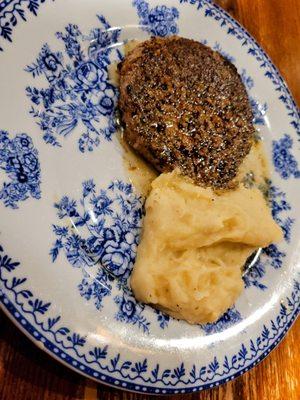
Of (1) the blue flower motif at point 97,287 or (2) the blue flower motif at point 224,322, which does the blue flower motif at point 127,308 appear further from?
(2) the blue flower motif at point 224,322

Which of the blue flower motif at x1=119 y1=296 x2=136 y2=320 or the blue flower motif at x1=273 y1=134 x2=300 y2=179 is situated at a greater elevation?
the blue flower motif at x1=119 y1=296 x2=136 y2=320

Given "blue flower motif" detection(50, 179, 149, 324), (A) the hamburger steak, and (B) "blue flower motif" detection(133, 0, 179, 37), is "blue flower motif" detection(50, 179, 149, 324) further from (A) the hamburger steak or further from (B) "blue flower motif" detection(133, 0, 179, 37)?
(B) "blue flower motif" detection(133, 0, 179, 37)

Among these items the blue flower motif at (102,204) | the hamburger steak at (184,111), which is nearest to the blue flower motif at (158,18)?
the hamburger steak at (184,111)

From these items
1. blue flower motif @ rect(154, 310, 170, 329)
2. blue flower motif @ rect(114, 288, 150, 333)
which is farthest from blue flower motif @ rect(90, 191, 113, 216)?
blue flower motif @ rect(154, 310, 170, 329)

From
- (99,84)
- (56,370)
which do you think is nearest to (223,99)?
(99,84)

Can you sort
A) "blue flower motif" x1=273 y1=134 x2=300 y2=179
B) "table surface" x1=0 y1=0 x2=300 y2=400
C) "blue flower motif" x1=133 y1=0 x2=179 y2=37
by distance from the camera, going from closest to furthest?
"table surface" x1=0 y1=0 x2=300 y2=400 < "blue flower motif" x1=133 y1=0 x2=179 y2=37 < "blue flower motif" x1=273 y1=134 x2=300 y2=179

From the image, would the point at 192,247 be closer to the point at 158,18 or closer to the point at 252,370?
the point at 252,370

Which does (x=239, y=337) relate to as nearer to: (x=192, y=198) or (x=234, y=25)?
(x=192, y=198)

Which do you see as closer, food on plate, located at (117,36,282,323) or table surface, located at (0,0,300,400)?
table surface, located at (0,0,300,400)
